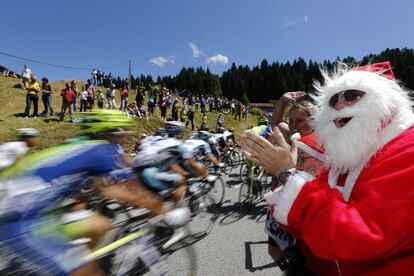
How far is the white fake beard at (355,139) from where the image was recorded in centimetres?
137

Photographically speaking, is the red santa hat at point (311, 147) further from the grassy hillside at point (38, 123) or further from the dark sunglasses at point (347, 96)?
the grassy hillside at point (38, 123)

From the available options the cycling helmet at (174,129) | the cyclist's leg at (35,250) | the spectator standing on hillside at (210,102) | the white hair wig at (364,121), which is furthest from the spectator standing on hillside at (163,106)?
the white hair wig at (364,121)

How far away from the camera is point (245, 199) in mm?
7562

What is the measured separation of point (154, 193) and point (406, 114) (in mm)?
3991

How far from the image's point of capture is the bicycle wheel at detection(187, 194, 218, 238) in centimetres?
580

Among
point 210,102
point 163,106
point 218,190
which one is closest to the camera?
point 218,190

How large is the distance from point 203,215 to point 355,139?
5.16 metres

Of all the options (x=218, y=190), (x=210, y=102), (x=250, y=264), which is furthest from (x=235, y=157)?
(x=210, y=102)

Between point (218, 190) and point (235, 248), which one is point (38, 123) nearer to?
point (218, 190)

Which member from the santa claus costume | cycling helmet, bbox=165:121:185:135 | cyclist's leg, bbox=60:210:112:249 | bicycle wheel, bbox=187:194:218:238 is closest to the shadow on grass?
bicycle wheel, bbox=187:194:218:238

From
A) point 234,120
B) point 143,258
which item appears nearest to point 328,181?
point 143,258

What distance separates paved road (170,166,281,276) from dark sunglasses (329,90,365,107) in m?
3.08

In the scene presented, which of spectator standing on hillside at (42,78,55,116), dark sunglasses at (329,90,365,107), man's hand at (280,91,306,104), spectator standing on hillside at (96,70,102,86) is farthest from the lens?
spectator standing on hillside at (96,70,102,86)

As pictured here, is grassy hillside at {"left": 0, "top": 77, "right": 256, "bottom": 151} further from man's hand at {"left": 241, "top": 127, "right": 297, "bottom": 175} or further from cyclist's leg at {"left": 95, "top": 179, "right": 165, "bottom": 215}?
man's hand at {"left": 241, "top": 127, "right": 297, "bottom": 175}
